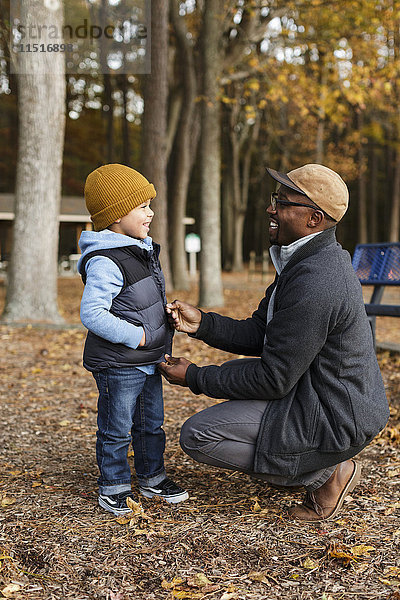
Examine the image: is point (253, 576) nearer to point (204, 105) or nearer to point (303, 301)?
point (303, 301)

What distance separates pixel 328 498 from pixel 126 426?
1026 millimetres

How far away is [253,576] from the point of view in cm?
272

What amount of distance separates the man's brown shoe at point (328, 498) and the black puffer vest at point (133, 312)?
100 cm

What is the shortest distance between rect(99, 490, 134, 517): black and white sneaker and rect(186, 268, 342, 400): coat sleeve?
2.67 ft

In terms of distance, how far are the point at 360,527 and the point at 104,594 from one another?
49.7 inches

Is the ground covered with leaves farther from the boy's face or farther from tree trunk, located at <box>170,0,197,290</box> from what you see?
tree trunk, located at <box>170,0,197,290</box>

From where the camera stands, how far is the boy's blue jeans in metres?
3.28

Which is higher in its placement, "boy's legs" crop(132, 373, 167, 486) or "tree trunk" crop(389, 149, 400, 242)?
"tree trunk" crop(389, 149, 400, 242)

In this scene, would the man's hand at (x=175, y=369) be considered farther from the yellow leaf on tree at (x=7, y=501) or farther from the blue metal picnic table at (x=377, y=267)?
the blue metal picnic table at (x=377, y=267)

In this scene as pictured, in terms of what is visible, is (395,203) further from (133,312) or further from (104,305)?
(104,305)

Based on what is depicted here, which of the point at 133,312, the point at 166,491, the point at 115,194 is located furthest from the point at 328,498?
the point at 115,194

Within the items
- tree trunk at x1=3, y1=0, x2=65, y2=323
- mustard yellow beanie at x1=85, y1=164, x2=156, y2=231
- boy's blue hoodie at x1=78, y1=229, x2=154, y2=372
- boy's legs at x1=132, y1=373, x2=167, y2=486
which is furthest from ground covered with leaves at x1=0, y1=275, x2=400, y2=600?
tree trunk at x1=3, y1=0, x2=65, y2=323

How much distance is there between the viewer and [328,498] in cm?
329

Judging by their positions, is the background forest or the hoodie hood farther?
the background forest
